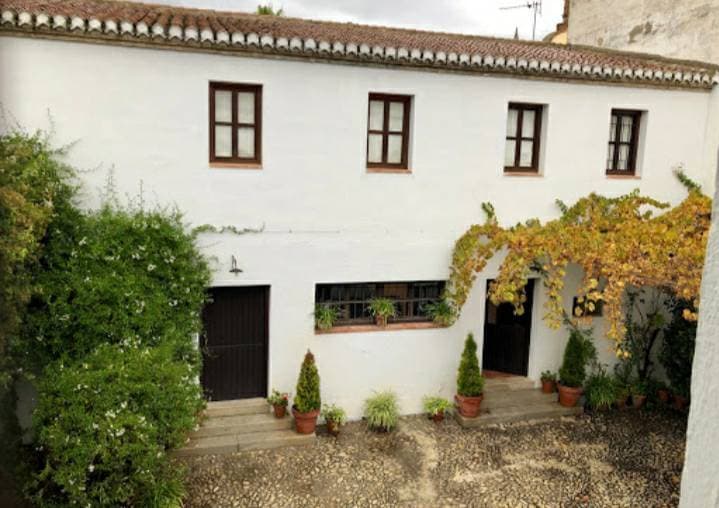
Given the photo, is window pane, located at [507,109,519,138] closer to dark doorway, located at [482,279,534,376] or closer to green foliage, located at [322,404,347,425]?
dark doorway, located at [482,279,534,376]

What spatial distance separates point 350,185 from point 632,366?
737 centimetres

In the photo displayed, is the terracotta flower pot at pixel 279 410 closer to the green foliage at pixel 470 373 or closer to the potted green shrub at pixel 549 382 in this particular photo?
the green foliage at pixel 470 373

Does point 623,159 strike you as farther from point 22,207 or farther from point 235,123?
point 22,207

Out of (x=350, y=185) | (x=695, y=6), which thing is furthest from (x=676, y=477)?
(x=695, y=6)

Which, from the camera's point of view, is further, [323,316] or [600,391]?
[600,391]

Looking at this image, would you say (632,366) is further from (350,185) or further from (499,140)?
(350,185)

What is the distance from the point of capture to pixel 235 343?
1052cm

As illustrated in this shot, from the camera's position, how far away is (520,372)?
1255cm

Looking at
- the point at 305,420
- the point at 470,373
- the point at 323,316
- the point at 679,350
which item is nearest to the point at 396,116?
the point at 323,316

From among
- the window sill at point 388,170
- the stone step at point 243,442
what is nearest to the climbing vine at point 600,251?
the window sill at point 388,170

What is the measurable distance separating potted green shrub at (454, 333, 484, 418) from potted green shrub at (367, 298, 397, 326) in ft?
5.29

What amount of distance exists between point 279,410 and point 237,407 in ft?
2.55

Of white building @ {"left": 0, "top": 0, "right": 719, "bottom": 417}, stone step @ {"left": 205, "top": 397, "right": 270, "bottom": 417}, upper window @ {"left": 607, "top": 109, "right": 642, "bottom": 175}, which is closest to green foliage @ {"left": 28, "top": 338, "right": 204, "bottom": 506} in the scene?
stone step @ {"left": 205, "top": 397, "right": 270, "bottom": 417}

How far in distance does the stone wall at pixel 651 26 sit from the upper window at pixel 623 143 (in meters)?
3.31
